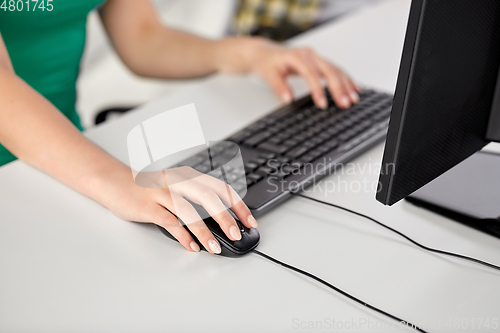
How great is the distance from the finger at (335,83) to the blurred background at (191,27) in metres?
1.08

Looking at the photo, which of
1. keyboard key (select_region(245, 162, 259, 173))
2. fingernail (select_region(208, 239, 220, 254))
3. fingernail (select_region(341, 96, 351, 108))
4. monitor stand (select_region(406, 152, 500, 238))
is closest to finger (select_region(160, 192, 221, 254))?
fingernail (select_region(208, 239, 220, 254))

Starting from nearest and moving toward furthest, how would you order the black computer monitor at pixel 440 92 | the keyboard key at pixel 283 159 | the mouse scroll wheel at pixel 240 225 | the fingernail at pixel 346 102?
the black computer monitor at pixel 440 92
the mouse scroll wheel at pixel 240 225
the keyboard key at pixel 283 159
the fingernail at pixel 346 102

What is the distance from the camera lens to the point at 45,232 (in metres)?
0.51

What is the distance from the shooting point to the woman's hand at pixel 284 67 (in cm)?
74

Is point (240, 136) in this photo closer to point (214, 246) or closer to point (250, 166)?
point (250, 166)

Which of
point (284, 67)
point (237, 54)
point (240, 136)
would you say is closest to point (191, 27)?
point (237, 54)

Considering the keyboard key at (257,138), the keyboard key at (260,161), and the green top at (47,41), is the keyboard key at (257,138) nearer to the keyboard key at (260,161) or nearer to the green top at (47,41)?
the keyboard key at (260,161)

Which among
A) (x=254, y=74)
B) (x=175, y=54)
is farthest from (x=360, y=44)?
(x=175, y=54)

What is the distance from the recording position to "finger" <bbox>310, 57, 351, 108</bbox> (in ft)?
2.38

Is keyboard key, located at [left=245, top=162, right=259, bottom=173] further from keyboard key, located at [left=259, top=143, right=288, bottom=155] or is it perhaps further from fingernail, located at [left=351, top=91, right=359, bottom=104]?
fingernail, located at [left=351, top=91, right=359, bottom=104]

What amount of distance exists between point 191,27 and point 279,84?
131 centimetres

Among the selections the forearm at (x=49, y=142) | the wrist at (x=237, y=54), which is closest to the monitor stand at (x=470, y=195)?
the forearm at (x=49, y=142)

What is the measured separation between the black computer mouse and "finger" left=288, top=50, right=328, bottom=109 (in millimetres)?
315

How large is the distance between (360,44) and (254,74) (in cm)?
27
